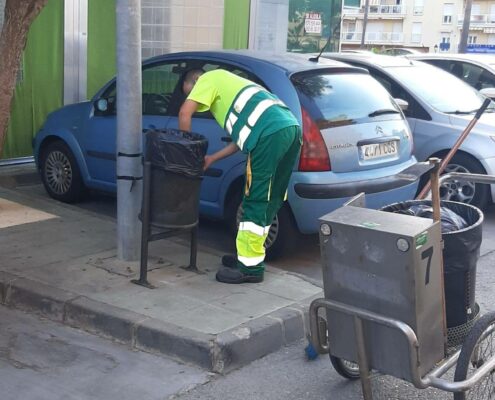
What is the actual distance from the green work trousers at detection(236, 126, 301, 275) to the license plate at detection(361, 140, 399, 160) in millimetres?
1035

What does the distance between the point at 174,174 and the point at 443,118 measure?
420 cm

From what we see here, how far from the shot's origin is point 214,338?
442 centimetres

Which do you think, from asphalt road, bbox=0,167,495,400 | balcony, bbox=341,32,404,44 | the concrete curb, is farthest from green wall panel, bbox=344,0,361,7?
balcony, bbox=341,32,404,44

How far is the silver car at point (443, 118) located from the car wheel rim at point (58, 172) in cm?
358

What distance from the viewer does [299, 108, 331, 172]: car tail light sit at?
5922 millimetres

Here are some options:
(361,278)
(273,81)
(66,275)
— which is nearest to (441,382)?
(361,278)

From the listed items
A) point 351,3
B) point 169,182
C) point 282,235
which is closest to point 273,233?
point 282,235

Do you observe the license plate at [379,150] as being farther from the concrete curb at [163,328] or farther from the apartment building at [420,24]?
the apartment building at [420,24]

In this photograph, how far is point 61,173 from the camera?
768 cm

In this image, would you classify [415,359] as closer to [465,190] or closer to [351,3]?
[465,190]

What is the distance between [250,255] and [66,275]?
4.33 ft

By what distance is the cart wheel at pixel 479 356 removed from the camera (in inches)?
136

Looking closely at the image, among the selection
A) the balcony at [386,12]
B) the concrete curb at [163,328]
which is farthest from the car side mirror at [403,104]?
the balcony at [386,12]

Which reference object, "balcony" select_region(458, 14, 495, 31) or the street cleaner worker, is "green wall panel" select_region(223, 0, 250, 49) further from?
"balcony" select_region(458, 14, 495, 31)
